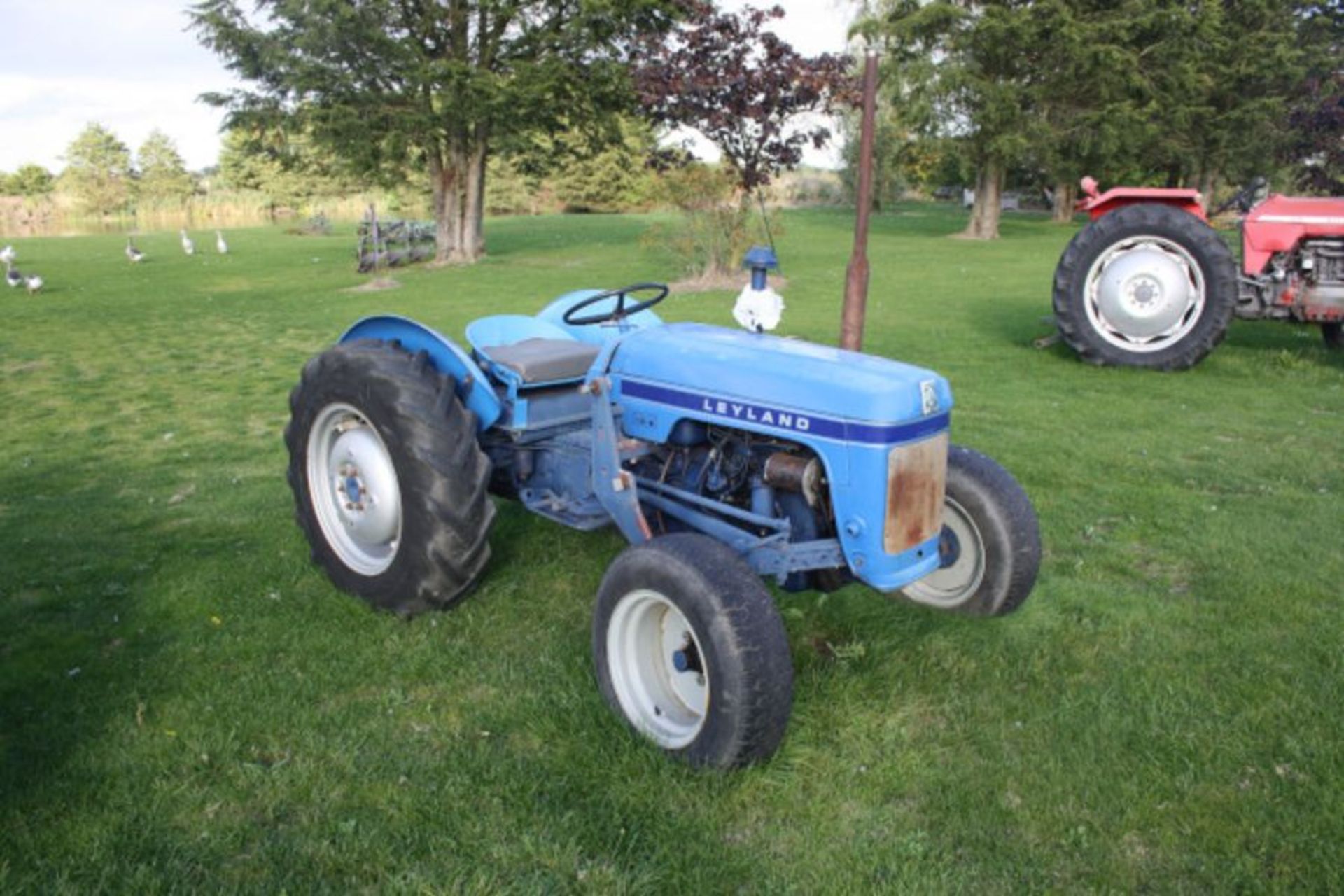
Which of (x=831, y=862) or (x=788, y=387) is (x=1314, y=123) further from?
(x=831, y=862)

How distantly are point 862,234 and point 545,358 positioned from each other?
4.57ft

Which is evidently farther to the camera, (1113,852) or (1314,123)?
(1314,123)

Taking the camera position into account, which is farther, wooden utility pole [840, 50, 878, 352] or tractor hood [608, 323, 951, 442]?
wooden utility pole [840, 50, 878, 352]

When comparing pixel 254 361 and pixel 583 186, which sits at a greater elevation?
pixel 583 186

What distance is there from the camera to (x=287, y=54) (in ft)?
56.9

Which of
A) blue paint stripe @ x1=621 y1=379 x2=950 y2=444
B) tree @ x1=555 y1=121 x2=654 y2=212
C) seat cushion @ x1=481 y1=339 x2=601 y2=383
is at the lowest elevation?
blue paint stripe @ x1=621 y1=379 x2=950 y2=444

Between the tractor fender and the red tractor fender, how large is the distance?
626 centimetres

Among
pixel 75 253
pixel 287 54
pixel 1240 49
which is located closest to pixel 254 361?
pixel 287 54

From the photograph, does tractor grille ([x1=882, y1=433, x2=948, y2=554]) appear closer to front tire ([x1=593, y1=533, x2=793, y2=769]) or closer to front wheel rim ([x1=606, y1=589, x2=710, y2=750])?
front tire ([x1=593, y1=533, x2=793, y2=769])

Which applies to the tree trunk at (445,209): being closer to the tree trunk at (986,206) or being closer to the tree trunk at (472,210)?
the tree trunk at (472,210)

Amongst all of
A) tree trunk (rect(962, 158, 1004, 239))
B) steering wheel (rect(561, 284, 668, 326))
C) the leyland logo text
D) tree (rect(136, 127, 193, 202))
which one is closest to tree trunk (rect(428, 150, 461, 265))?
tree trunk (rect(962, 158, 1004, 239))

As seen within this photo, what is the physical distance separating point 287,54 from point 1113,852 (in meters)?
19.0

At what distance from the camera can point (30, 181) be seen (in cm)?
5178

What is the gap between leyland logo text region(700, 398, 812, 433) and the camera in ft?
9.44
